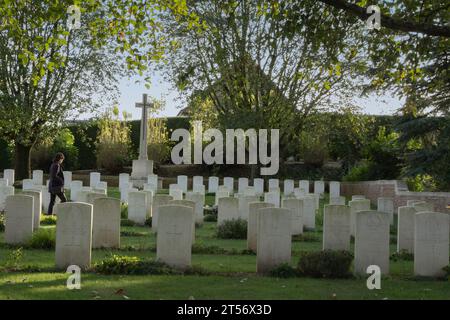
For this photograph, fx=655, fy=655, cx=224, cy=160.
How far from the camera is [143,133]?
2844 cm

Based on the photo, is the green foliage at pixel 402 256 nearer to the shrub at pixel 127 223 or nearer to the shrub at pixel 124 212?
the shrub at pixel 127 223

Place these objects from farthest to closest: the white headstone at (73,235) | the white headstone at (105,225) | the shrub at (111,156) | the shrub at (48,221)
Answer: the shrub at (111,156) < the shrub at (48,221) < the white headstone at (105,225) < the white headstone at (73,235)

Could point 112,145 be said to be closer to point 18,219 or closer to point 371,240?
point 18,219

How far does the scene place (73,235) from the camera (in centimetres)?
891

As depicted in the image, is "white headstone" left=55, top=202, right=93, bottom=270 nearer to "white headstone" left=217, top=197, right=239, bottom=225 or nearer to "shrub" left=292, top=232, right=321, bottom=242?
"white headstone" left=217, top=197, right=239, bottom=225

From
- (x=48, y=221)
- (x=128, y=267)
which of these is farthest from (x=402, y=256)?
(x=48, y=221)

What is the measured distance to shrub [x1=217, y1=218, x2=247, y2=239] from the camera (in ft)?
43.6

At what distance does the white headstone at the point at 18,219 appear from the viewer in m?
11.0

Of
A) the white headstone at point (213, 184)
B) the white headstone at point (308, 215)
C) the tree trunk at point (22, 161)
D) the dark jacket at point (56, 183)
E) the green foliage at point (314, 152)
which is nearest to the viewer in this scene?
the white headstone at point (308, 215)

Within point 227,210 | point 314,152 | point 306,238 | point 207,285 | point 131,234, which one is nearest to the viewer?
point 207,285

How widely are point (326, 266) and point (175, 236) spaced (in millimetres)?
2101

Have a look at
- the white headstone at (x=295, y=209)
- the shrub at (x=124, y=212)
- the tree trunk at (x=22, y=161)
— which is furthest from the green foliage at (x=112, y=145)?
the white headstone at (x=295, y=209)

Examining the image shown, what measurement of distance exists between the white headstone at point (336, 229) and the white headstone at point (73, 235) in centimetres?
417

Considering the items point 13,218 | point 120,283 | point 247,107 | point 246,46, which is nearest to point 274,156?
point 247,107
